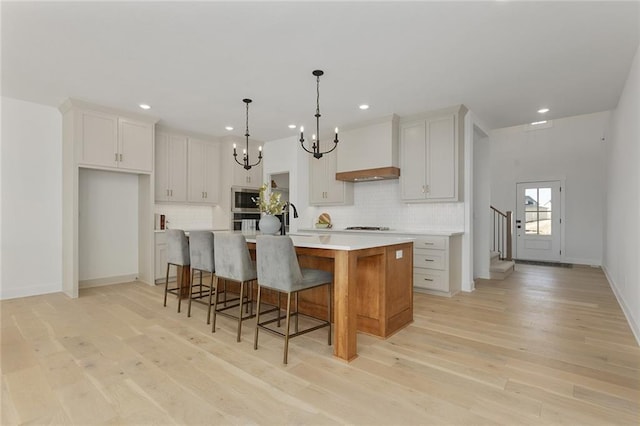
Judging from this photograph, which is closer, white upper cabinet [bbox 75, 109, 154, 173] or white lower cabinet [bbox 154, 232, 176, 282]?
white upper cabinet [bbox 75, 109, 154, 173]

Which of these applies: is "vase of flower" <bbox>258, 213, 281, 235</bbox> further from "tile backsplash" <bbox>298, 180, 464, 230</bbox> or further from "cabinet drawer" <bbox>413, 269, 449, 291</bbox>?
"tile backsplash" <bbox>298, 180, 464, 230</bbox>

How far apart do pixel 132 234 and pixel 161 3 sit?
13.5 feet

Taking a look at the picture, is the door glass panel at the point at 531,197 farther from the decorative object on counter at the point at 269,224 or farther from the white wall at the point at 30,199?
the white wall at the point at 30,199

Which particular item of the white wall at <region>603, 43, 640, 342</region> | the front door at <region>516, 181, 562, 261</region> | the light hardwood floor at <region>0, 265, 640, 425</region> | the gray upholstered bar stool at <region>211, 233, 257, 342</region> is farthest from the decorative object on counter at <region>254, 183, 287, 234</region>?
the front door at <region>516, 181, 562, 261</region>

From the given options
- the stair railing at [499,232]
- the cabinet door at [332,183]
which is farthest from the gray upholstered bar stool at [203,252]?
the stair railing at [499,232]

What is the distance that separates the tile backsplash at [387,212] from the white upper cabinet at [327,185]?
0.93ft

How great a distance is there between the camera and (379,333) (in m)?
2.89

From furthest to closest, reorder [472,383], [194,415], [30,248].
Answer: [30,248] → [472,383] → [194,415]

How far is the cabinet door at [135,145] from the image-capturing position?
4797 mm

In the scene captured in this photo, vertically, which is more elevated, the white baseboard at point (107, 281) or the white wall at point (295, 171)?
the white wall at point (295, 171)

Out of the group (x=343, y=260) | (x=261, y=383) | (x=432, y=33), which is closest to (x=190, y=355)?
(x=261, y=383)

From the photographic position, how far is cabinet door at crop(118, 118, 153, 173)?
15.7 ft

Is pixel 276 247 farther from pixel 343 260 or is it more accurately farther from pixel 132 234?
pixel 132 234

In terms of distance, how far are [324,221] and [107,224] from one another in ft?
12.2
